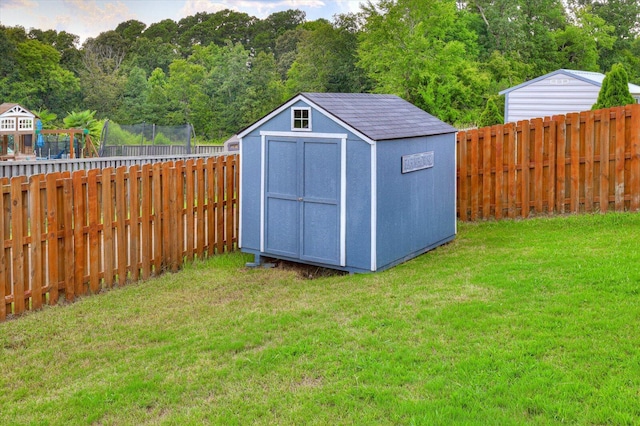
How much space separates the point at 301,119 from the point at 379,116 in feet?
3.91

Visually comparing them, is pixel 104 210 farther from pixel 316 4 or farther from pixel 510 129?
pixel 316 4


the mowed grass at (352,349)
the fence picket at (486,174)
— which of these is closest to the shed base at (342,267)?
the mowed grass at (352,349)

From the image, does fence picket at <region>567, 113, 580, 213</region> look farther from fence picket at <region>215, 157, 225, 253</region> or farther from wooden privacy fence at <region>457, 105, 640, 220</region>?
fence picket at <region>215, 157, 225, 253</region>

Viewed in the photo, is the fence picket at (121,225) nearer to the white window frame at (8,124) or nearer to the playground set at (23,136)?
the playground set at (23,136)

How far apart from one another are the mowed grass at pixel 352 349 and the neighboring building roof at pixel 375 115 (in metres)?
1.91

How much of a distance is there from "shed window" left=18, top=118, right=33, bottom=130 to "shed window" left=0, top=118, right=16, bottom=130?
221mm

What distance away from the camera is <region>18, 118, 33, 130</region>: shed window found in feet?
90.7

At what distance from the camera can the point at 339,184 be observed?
9.06 meters

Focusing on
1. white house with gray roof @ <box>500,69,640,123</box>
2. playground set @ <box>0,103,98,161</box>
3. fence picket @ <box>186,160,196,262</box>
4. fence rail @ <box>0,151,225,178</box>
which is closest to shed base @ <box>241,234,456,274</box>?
fence picket @ <box>186,160,196,262</box>

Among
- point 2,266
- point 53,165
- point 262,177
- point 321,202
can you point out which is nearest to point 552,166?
point 321,202

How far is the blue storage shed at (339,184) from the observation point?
8.93 m

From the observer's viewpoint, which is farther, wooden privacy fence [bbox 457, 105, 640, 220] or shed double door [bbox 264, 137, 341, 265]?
wooden privacy fence [bbox 457, 105, 640, 220]

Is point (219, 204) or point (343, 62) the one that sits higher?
point (343, 62)

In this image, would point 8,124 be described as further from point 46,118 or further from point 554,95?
point 554,95
